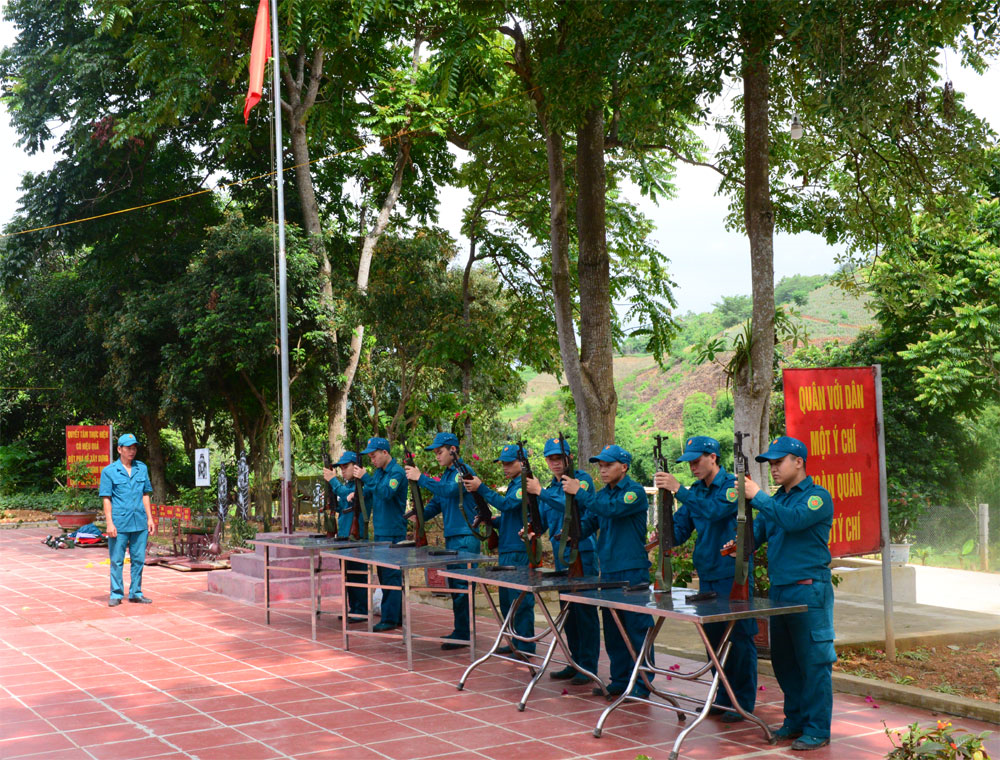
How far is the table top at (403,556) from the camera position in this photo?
25.2 feet

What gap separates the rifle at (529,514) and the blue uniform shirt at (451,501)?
896 mm

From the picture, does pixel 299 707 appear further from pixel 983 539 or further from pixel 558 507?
pixel 983 539

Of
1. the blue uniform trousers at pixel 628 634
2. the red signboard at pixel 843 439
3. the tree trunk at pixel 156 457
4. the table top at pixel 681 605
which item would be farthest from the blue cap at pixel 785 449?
the tree trunk at pixel 156 457

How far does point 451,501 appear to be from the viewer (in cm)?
876

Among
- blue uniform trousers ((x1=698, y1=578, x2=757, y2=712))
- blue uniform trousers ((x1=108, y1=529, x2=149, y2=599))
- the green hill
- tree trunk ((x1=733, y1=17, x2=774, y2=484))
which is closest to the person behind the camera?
blue uniform trousers ((x1=698, y1=578, x2=757, y2=712))

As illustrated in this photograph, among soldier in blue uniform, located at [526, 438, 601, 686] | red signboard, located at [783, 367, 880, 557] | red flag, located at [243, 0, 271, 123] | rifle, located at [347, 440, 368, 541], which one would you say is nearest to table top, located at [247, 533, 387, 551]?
rifle, located at [347, 440, 368, 541]

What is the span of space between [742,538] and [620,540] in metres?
1.26

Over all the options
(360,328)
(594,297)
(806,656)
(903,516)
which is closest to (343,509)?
(594,297)

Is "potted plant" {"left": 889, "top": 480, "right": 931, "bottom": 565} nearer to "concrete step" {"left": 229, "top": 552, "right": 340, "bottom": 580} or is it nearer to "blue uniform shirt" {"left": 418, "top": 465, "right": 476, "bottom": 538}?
"concrete step" {"left": 229, "top": 552, "right": 340, "bottom": 580}

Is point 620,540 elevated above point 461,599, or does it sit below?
above

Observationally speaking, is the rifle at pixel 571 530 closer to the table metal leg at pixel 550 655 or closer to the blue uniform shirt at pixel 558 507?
the blue uniform shirt at pixel 558 507

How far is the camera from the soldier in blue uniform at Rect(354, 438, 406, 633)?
941cm

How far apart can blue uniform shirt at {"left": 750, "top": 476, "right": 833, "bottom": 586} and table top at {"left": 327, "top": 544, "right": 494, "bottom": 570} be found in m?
2.81

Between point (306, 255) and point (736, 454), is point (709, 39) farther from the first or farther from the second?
point (306, 255)
